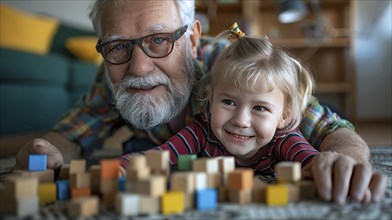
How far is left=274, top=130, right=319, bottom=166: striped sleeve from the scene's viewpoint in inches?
43.3

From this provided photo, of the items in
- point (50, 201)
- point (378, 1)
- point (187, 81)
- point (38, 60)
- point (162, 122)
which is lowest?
point (50, 201)

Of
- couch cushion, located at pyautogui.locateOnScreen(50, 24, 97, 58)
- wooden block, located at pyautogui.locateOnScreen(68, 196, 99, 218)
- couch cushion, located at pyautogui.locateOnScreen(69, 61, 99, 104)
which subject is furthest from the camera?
couch cushion, located at pyautogui.locateOnScreen(50, 24, 97, 58)

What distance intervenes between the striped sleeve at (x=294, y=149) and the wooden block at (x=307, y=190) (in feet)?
0.54

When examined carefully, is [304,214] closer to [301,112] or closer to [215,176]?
[215,176]

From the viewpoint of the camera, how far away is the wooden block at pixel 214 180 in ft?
2.90

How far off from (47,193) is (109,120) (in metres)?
0.80

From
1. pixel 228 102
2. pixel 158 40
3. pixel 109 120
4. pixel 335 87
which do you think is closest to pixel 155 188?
pixel 228 102

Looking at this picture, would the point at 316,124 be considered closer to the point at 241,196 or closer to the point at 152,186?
the point at 241,196

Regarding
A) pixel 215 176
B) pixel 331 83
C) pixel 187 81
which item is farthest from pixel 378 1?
pixel 215 176

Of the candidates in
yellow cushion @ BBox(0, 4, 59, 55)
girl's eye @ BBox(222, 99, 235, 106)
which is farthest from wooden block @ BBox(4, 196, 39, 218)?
yellow cushion @ BBox(0, 4, 59, 55)

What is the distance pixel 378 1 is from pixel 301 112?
12.1ft

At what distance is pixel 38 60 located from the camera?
2.85 metres

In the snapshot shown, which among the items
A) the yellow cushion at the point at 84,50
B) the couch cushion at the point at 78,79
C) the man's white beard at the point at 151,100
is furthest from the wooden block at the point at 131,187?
the yellow cushion at the point at 84,50

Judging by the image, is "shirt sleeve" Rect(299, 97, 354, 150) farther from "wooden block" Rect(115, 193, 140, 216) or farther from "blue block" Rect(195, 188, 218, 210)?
"wooden block" Rect(115, 193, 140, 216)
